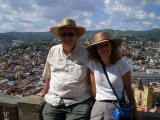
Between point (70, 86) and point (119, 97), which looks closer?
point (119, 97)

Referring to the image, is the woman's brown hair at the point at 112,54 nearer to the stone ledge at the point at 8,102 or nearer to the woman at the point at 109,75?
the woman at the point at 109,75

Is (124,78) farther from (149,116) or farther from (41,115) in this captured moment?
(41,115)

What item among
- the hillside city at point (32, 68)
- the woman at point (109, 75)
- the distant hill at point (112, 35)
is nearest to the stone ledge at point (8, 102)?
the woman at point (109, 75)

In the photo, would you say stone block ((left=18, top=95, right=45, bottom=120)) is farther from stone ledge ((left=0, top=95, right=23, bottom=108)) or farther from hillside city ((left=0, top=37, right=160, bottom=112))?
hillside city ((left=0, top=37, right=160, bottom=112))

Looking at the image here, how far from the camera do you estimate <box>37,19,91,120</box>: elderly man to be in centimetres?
170

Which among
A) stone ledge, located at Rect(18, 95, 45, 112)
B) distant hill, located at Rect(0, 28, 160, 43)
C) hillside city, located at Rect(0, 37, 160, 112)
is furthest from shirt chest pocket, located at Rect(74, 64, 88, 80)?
distant hill, located at Rect(0, 28, 160, 43)

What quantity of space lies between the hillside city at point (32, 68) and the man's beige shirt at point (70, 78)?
16.7 m

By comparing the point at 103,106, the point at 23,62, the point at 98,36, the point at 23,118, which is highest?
the point at 98,36

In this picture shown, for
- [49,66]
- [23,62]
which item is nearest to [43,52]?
[23,62]

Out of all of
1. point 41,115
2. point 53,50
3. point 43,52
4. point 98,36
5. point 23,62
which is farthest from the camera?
point 43,52

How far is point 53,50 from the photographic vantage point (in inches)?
78.5

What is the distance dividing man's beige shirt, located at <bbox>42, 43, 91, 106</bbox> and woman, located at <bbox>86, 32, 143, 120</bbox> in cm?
11

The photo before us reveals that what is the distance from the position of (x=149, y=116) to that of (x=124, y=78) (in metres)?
0.45

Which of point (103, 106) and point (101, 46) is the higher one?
point (101, 46)
